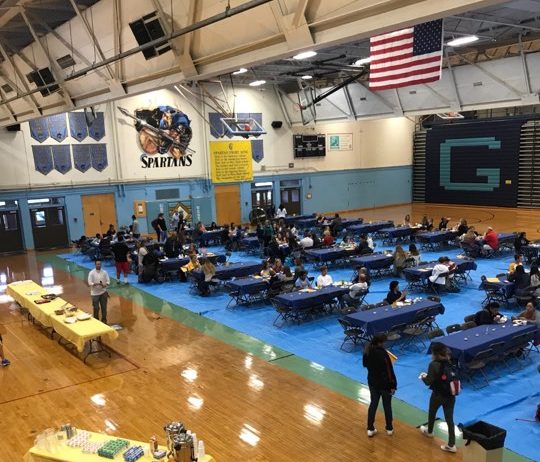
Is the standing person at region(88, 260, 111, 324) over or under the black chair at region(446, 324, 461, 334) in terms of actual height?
over

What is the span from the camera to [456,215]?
99.3ft

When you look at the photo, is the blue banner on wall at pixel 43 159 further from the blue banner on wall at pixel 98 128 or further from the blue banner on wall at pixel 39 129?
the blue banner on wall at pixel 98 128

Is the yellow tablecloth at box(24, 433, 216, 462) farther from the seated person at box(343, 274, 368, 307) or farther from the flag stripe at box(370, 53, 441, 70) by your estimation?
the flag stripe at box(370, 53, 441, 70)

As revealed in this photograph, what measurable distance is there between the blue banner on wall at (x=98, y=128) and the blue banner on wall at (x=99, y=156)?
0.41 m

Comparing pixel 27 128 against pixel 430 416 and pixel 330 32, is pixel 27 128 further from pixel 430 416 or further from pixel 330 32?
pixel 430 416

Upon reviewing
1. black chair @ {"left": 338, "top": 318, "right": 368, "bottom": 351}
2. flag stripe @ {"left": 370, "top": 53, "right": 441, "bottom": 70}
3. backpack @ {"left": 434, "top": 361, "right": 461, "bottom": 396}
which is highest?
flag stripe @ {"left": 370, "top": 53, "right": 441, "bottom": 70}

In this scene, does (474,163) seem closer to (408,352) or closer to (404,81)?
(404,81)

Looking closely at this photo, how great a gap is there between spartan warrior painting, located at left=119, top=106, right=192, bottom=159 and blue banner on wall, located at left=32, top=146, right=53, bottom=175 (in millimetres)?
4464

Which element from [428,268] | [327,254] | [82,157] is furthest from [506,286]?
[82,157]

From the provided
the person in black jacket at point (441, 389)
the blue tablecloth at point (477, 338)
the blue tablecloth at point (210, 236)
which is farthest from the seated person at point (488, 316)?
the blue tablecloth at point (210, 236)

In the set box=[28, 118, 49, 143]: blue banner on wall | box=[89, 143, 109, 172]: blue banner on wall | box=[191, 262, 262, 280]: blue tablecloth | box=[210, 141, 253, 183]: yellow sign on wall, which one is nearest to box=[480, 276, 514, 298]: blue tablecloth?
box=[191, 262, 262, 280]: blue tablecloth

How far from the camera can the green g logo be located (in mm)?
32188

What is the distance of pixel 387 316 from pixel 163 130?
20.1m

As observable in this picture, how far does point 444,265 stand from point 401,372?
17.7ft
